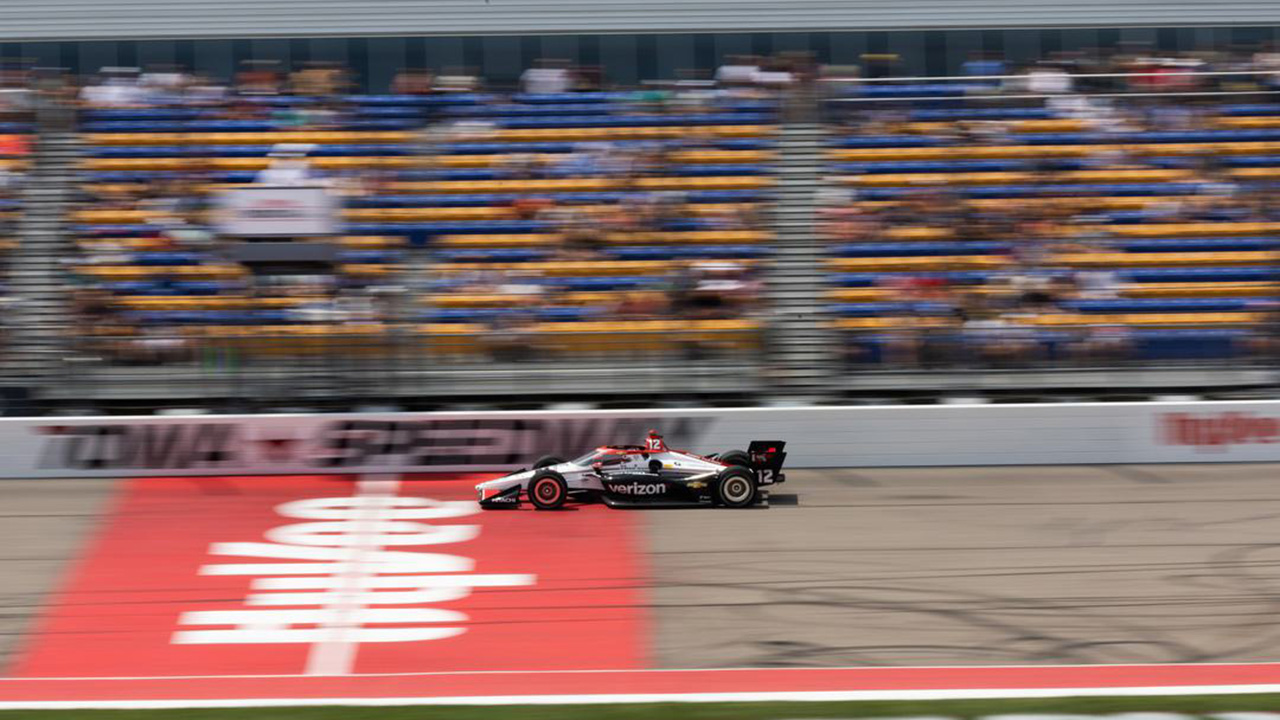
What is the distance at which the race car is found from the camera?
12328mm

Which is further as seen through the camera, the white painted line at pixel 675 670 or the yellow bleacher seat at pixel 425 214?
the yellow bleacher seat at pixel 425 214

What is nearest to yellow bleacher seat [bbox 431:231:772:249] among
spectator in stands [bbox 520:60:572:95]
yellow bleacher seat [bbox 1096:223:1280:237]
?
spectator in stands [bbox 520:60:572:95]

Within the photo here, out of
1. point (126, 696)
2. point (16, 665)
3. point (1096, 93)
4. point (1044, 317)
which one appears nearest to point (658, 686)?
point (126, 696)

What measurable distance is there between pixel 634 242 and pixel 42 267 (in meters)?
5.60

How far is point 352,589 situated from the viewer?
1054 cm

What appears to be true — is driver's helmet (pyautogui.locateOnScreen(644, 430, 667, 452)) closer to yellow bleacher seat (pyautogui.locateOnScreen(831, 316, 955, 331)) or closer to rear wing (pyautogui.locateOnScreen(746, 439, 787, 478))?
rear wing (pyautogui.locateOnScreen(746, 439, 787, 478))

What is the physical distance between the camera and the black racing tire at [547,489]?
12453 mm

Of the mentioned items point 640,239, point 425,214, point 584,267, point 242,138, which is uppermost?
point 242,138

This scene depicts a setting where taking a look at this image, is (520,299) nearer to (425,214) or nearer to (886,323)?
(425,214)

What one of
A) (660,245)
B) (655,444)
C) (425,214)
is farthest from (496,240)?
(655,444)

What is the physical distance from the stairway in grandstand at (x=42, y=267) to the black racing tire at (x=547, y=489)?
4.69 metres

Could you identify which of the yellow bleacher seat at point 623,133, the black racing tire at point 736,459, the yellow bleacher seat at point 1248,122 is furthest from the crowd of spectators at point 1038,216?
the black racing tire at point 736,459

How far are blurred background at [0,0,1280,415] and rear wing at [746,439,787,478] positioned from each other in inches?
54.9

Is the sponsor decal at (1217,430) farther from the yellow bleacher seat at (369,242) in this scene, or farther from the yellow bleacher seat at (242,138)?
the yellow bleacher seat at (242,138)
